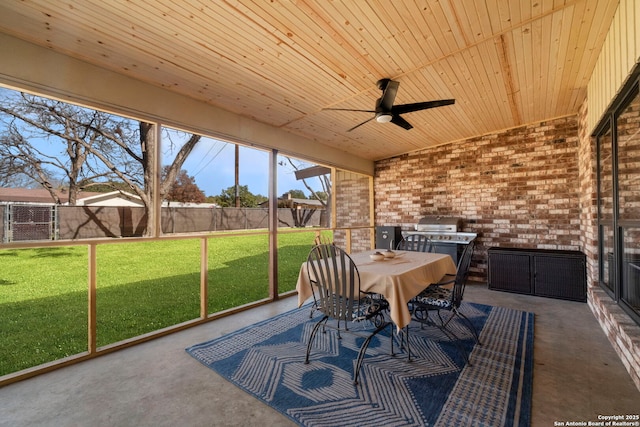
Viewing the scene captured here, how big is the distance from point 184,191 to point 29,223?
195cm

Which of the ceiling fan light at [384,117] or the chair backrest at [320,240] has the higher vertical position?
the ceiling fan light at [384,117]

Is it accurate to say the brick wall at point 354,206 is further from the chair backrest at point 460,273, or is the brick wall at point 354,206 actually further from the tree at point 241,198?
the chair backrest at point 460,273

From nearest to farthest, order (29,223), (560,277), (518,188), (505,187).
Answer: (29,223)
(560,277)
(518,188)
(505,187)

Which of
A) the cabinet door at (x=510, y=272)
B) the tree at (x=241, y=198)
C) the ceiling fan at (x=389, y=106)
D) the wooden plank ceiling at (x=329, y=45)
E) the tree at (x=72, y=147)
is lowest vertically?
the cabinet door at (x=510, y=272)

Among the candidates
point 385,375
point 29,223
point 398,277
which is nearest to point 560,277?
point 398,277

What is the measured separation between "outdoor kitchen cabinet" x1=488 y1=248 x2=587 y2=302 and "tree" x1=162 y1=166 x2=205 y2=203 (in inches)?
196

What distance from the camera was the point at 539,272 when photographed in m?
4.14

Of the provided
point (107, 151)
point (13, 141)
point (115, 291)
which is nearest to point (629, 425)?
point (107, 151)

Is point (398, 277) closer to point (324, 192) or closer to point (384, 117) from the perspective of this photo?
point (384, 117)

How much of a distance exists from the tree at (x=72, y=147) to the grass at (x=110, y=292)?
1722 mm

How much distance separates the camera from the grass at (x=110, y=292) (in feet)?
11.0

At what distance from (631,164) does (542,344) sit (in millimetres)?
1791

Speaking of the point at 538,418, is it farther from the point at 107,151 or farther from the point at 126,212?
the point at 107,151

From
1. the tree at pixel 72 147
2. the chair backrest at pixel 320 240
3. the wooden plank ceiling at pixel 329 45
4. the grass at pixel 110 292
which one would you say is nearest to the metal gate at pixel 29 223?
the tree at pixel 72 147
